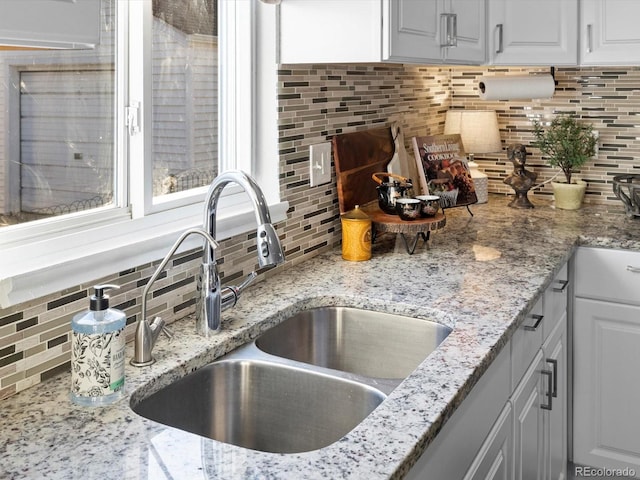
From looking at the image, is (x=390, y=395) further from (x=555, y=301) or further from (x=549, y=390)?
(x=555, y=301)

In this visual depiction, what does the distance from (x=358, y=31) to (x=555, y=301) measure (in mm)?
1053

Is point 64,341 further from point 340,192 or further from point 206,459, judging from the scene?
point 340,192

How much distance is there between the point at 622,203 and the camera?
2.94 metres

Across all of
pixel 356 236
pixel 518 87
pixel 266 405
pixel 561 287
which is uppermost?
pixel 518 87

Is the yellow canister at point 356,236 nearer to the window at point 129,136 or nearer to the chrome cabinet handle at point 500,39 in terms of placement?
the window at point 129,136

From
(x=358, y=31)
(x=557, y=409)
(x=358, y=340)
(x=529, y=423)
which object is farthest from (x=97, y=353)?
(x=557, y=409)

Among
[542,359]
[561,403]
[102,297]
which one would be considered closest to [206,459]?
[102,297]

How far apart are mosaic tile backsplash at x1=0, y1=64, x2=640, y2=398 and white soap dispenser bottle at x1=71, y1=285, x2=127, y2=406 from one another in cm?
14

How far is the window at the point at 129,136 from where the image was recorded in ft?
4.30

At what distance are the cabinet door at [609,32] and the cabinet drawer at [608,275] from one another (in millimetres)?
732

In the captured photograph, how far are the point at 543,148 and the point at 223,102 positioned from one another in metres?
1.67

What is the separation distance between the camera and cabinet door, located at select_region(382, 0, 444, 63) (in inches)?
70.7

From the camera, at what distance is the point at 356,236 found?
214 cm

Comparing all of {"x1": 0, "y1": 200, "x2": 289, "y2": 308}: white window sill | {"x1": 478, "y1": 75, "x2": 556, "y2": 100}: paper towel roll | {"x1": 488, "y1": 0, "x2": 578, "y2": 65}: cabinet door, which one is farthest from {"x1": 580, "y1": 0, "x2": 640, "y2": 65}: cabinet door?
{"x1": 0, "y1": 200, "x2": 289, "y2": 308}: white window sill
